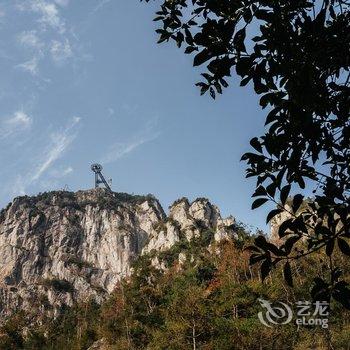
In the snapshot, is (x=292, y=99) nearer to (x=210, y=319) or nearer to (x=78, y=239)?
(x=210, y=319)

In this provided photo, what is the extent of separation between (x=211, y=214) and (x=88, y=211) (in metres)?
41.4

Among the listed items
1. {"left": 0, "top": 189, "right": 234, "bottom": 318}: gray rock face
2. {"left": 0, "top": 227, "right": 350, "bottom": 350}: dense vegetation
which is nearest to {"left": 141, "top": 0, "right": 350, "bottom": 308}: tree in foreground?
{"left": 0, "top": 227, "right": 350, "bottom": 350}: dense vegetation

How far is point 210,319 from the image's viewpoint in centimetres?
3006

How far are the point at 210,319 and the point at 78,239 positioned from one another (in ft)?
325

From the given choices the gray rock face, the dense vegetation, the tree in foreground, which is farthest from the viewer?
the gray rock face

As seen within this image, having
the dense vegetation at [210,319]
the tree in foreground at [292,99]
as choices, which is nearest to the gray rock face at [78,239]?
the dense vegetation at [210,319]

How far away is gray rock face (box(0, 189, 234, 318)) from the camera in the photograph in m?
103

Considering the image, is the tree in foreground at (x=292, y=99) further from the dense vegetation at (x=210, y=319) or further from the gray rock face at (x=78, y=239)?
the gray rock face at (x=78, y=239)

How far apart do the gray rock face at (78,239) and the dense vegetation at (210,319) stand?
35.5 metres

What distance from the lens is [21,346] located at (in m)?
59.2

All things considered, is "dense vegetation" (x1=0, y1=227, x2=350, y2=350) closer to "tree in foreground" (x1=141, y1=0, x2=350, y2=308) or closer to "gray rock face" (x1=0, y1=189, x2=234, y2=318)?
"tree in foreground" (x1=141, y1=0, x2=350, y2=308)

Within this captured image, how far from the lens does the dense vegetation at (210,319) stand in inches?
1083

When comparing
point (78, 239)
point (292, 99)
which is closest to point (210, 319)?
point (292, 99)

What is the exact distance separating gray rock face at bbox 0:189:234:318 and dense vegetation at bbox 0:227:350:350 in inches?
1398
